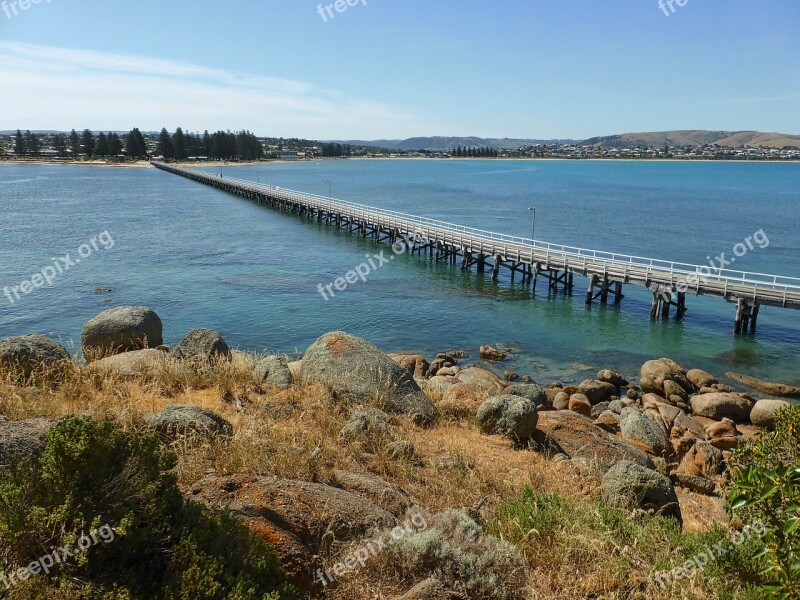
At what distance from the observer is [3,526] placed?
3684mm

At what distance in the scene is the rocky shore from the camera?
515 centimetres

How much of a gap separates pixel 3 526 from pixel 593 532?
16.4 ft

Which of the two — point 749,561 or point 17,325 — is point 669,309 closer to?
point 749,561

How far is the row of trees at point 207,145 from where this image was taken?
6693 inches

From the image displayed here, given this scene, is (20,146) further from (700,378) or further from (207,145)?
(700,378)

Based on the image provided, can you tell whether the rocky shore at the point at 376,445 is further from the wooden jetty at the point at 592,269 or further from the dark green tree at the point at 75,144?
the dark green tree at the point at 75,144

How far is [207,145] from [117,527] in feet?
631

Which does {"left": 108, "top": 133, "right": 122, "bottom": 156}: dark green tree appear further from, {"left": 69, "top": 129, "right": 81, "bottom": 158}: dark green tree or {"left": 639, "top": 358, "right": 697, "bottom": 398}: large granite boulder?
{"left": 639, "top": 358, "right": 697, "bottom": 398}: large granite boulder

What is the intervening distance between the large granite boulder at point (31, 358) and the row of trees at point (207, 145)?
172371 mm

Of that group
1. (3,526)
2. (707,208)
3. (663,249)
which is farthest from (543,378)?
(707,208)

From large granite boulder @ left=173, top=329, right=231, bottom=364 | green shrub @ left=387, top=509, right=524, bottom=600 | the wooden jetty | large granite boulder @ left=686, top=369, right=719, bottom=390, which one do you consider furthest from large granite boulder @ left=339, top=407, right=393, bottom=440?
the wooden jetty

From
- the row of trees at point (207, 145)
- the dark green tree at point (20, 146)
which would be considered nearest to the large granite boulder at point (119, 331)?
the row of trees at point (207, 145)

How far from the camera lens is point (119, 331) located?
46.0ft

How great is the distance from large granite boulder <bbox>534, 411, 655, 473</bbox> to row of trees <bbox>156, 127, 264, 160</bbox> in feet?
573
